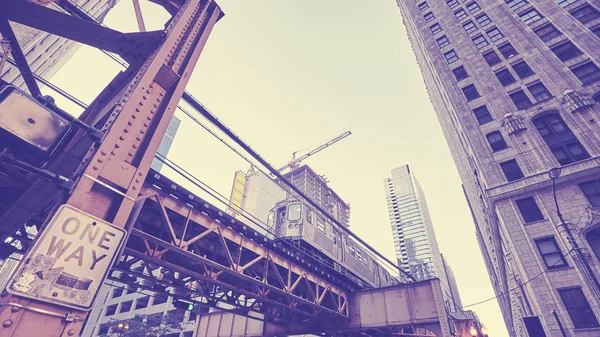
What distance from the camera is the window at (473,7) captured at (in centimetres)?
3816

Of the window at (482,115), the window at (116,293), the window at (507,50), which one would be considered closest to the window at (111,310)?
the window at (116,293)

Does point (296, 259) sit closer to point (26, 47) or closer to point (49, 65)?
point (26, 47)

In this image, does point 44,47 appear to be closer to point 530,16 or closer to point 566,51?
point 530,16

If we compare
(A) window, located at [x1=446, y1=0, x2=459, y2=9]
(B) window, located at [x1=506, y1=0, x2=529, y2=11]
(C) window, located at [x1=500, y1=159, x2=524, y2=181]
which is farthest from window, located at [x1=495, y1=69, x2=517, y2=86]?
(A) window, located at [x1=446, y1=0, x2=459, y2=9]

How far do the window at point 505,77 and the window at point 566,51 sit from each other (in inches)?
172

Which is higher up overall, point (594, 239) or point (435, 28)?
point (435, 28)

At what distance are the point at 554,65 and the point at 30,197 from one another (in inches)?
1574

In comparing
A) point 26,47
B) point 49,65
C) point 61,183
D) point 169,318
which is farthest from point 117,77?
point 49,65

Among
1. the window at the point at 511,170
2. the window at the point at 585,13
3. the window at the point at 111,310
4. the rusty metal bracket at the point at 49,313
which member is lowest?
the rusty metal bracket at the point at 49,313

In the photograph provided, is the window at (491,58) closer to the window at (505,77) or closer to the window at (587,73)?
the window at (505,77)

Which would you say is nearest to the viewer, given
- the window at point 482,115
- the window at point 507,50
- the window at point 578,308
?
the window at point 578,308

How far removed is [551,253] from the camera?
20.3m

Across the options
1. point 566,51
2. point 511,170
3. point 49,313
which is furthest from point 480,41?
point 49,313

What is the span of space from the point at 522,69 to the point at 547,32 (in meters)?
5.62
